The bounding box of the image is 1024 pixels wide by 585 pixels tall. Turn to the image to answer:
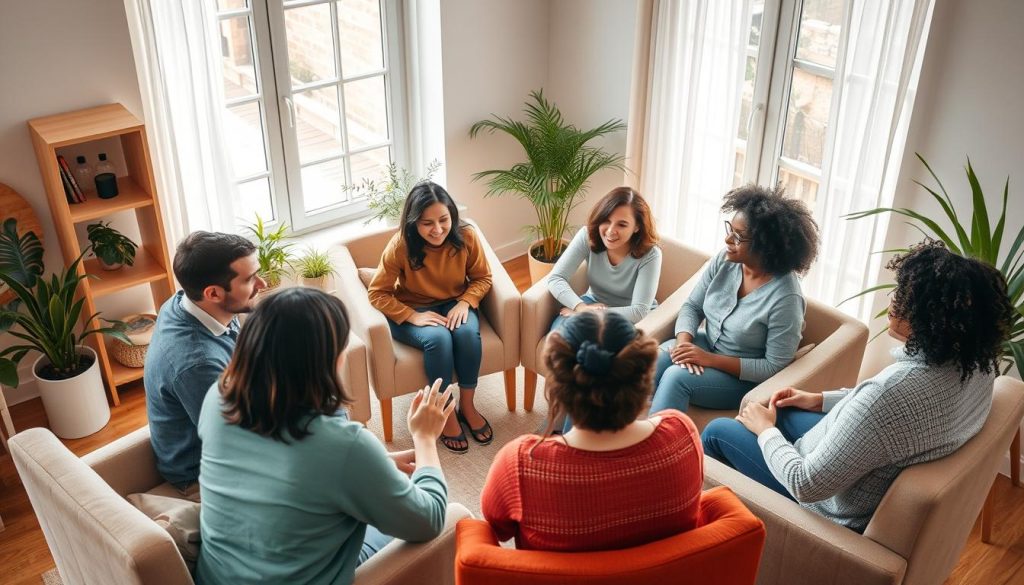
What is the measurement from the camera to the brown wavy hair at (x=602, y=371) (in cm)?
175

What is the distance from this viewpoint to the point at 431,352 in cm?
328

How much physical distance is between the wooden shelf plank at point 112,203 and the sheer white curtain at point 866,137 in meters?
2.69

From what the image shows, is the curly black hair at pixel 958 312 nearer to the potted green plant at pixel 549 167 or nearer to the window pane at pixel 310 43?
the potted green plant at pixel 549 167

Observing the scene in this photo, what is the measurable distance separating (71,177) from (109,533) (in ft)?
6.26

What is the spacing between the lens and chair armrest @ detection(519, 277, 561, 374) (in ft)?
11.0

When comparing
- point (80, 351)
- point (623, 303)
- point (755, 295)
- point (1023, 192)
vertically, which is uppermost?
point (1023, 192)

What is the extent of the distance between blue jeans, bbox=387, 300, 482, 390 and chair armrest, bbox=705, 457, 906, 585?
1200 mm

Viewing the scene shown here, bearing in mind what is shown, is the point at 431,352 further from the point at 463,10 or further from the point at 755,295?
the point at 463,10

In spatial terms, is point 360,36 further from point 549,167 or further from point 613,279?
point 613,279

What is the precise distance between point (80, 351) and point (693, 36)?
285 cm

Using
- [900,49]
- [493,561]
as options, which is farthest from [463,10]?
[493,561]

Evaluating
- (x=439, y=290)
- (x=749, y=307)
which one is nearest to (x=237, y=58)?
(x=439, y=290)

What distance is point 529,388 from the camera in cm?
362

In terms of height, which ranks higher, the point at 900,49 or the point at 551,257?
the point at 900,49
